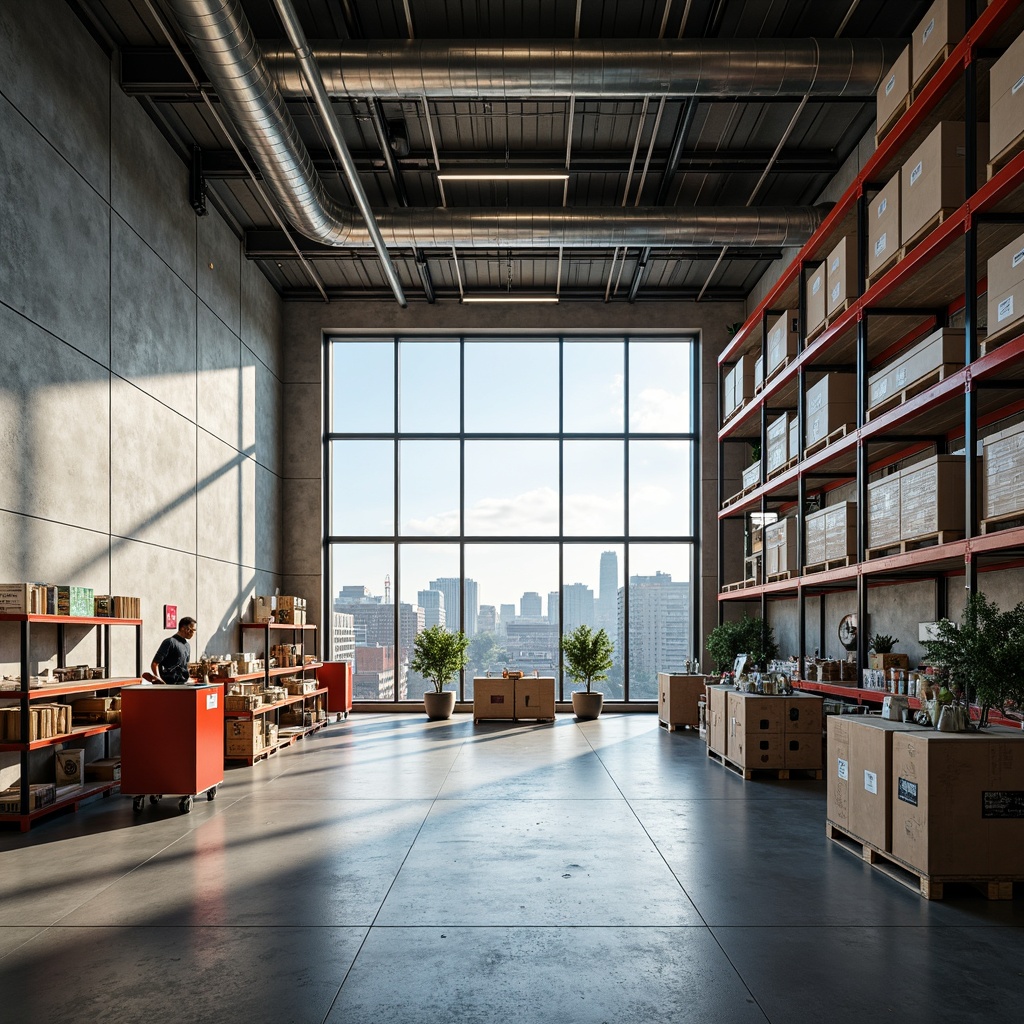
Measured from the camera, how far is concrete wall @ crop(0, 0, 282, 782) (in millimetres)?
7449

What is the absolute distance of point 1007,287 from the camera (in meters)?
6.14

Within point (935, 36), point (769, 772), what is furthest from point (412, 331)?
point (935, 36)

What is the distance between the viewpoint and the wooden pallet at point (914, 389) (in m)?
7.19

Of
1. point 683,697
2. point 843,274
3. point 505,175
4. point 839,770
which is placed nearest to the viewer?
point 839,770

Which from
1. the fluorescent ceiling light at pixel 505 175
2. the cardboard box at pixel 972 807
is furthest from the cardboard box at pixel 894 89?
the cardboard box at pixel 972 807

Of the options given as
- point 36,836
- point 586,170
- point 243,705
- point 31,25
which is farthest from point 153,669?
point 586,170

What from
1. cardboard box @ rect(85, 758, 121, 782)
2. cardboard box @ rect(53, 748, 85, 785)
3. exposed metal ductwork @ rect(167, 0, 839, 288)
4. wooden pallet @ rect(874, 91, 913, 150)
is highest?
exposed metal ductwork @ rect(167, 0, 839, 288)

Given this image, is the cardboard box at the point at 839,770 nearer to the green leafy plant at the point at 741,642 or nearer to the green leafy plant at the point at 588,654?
the green leafy plant at the point at 741,642

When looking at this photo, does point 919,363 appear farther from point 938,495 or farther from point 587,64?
point 587,64

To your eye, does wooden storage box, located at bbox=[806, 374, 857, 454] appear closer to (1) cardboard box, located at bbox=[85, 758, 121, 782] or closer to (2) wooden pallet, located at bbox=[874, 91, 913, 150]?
(2) wooden pallet, located at bbox=[874, 91, 913, 150]

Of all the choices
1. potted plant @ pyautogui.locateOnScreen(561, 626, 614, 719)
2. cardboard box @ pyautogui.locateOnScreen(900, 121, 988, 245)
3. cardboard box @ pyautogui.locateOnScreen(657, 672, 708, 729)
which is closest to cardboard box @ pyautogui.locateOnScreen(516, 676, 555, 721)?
potted plant @ pyautogui.locateOnScreen(561, 626, 614, 719)

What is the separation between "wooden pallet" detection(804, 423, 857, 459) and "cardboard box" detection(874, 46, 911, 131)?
300 cm

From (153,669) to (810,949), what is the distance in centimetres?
776

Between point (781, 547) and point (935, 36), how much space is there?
6.31 m
